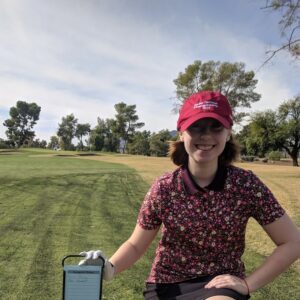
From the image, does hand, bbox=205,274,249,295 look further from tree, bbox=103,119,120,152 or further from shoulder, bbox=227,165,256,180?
tree, bbox=103,119,120,152

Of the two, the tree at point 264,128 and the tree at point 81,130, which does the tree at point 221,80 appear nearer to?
the tree at point 264,128

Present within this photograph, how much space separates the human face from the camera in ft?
7.29

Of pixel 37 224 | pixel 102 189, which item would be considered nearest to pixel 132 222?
pixel 37 224

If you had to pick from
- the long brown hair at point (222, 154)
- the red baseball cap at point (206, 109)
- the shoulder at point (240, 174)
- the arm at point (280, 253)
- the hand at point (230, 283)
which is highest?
the red baseball cap at point (206, 109)

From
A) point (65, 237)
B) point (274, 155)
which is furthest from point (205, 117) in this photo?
point (274, 155)

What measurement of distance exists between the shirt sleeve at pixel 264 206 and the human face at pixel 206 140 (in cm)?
26

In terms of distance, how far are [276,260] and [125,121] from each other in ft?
267

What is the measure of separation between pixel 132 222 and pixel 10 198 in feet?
11.8

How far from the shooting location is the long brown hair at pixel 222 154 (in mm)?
2410

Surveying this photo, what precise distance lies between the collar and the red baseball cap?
9.7 inches

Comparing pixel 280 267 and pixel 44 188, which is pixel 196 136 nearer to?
pixel 280 267

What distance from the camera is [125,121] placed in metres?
83.0

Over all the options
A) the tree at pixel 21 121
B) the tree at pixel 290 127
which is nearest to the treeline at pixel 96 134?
the tree at pixel 21 121

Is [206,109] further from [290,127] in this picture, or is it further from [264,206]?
[290,127]
